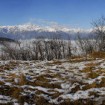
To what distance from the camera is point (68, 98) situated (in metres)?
11.7

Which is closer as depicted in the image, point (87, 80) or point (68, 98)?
point (68, 98)

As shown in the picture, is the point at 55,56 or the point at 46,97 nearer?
the point at 46,97

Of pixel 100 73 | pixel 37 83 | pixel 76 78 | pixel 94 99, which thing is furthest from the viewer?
pixel 100 73

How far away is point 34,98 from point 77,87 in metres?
2.61

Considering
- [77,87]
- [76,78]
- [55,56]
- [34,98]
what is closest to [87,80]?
[76,78]

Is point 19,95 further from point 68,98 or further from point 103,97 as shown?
point 103,97

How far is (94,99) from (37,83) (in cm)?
384

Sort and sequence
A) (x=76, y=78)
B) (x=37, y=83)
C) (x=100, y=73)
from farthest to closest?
(x=100, y=73) < (x=76, y=78) < (x=37, y=83)

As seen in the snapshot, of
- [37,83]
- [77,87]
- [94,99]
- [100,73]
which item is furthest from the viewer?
[100,73]

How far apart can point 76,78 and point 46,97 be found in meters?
3.85

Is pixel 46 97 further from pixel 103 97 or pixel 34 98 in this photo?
pixel 103 97

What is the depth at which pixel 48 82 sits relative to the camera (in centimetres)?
1449

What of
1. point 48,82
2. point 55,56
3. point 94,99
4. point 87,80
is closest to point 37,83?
point 48,82

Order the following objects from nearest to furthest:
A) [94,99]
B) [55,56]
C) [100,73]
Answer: [94,99] < [100,73] < [55,56]
